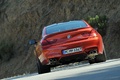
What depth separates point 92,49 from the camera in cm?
1470

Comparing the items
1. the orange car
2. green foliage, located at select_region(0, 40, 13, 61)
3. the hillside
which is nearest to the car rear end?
the orange car

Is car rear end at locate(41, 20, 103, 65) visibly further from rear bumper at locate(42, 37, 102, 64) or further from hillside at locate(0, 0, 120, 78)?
hillside at locate(0, 0, 120, 78)

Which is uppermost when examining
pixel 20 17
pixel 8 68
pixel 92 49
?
pixel 92 49

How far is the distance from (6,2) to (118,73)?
2786cm

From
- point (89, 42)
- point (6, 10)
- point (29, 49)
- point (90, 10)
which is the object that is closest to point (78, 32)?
point (89, 42)

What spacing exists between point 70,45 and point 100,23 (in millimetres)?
10947

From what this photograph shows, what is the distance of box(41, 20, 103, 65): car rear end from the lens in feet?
47.9

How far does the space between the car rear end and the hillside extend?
8287 millimetres

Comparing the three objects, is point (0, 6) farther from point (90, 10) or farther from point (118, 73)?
point (118, 73)

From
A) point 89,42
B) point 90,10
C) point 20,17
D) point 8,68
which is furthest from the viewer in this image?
point 20,17

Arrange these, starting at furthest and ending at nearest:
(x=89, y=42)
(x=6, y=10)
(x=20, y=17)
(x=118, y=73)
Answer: (x=6, y=10) < (x=20, y=17) < (x=89, y=42) < (x=118, y=73)

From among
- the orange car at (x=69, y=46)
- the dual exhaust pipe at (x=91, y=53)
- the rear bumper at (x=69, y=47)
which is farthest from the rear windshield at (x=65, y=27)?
the dual exhaust pipe at (x=91, y=53)

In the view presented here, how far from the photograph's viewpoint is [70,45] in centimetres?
1462

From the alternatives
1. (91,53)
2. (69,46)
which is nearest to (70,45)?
(69,46)
